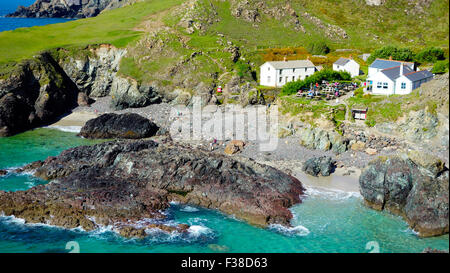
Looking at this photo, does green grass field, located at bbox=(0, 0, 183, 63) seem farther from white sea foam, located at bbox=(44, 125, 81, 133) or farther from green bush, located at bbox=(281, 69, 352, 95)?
green bush, located at bbox=(281, 69, 352, 95)

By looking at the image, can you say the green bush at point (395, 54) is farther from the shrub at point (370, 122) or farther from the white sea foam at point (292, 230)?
the white sea foam at point (292, 230)

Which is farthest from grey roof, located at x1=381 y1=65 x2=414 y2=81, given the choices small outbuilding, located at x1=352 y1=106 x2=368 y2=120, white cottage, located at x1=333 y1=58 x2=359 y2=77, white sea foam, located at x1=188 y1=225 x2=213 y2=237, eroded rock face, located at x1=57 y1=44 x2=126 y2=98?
eroded rock face, located at x1=57 y1=44 x2=126 y2=98

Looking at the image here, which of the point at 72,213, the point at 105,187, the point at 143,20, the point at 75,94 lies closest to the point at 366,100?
the point at 105,187

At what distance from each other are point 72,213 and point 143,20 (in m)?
74.2

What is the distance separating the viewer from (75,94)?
79625 mm

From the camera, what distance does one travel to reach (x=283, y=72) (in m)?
73.6

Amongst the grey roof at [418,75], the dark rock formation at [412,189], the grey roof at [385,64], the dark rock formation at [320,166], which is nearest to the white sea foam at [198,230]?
the dark rock formation at [412,189]

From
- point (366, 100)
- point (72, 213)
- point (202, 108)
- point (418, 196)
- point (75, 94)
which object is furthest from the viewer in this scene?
point (75, 94)

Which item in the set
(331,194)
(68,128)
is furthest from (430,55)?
(68,128)

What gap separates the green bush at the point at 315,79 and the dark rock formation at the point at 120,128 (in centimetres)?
2265

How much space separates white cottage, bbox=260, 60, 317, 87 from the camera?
240ft

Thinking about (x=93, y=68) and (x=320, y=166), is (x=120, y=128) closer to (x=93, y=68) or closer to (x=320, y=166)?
(x=93, y=68)

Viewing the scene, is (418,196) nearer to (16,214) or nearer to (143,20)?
(16,214)

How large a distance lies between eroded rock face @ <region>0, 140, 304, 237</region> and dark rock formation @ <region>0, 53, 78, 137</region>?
2092 centimetres
